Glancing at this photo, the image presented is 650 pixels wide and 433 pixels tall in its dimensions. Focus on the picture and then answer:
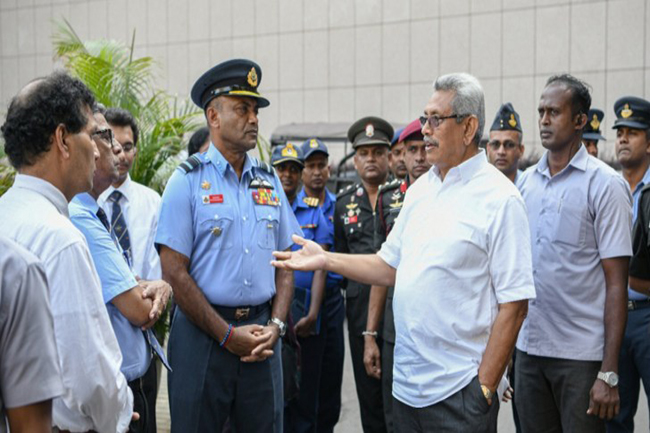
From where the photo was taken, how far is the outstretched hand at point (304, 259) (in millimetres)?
3047

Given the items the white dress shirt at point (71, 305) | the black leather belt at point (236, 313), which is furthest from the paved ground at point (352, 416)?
the white dress shirt at point (71, 305)

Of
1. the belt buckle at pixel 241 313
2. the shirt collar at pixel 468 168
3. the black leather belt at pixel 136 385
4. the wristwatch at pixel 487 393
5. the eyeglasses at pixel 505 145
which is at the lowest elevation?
the black leather belt at pixel 136 385

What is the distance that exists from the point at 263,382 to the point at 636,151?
10.9 feet

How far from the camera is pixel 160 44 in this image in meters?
19.5

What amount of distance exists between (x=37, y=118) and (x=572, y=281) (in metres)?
2.57

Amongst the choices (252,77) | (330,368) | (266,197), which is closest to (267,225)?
(266,197)

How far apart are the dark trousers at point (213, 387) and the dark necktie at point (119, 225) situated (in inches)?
26.5

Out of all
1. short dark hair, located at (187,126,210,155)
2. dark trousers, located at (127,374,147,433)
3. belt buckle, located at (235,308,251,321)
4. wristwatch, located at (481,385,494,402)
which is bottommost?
dark trousers, located at (127,374,147,433)

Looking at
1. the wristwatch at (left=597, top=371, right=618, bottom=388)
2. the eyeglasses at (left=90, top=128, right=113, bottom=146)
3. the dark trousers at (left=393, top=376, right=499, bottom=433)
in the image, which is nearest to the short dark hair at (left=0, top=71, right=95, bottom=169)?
the eyeglasses at (left=90, top=128, right=113, bottom=146)

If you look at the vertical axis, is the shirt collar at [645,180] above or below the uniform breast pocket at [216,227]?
above

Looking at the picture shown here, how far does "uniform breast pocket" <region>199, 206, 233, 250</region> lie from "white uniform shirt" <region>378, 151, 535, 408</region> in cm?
96

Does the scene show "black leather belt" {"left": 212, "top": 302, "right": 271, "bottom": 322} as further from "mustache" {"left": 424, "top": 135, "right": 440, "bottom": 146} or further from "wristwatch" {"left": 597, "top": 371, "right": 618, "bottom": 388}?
"wristwatch" {"left": 597, "top": 371, "right": 618, "bottom": 388}

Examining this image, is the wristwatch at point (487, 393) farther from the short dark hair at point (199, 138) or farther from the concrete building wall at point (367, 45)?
the concrete building wall at point (367, 45)

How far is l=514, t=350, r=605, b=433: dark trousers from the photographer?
11.0ft
